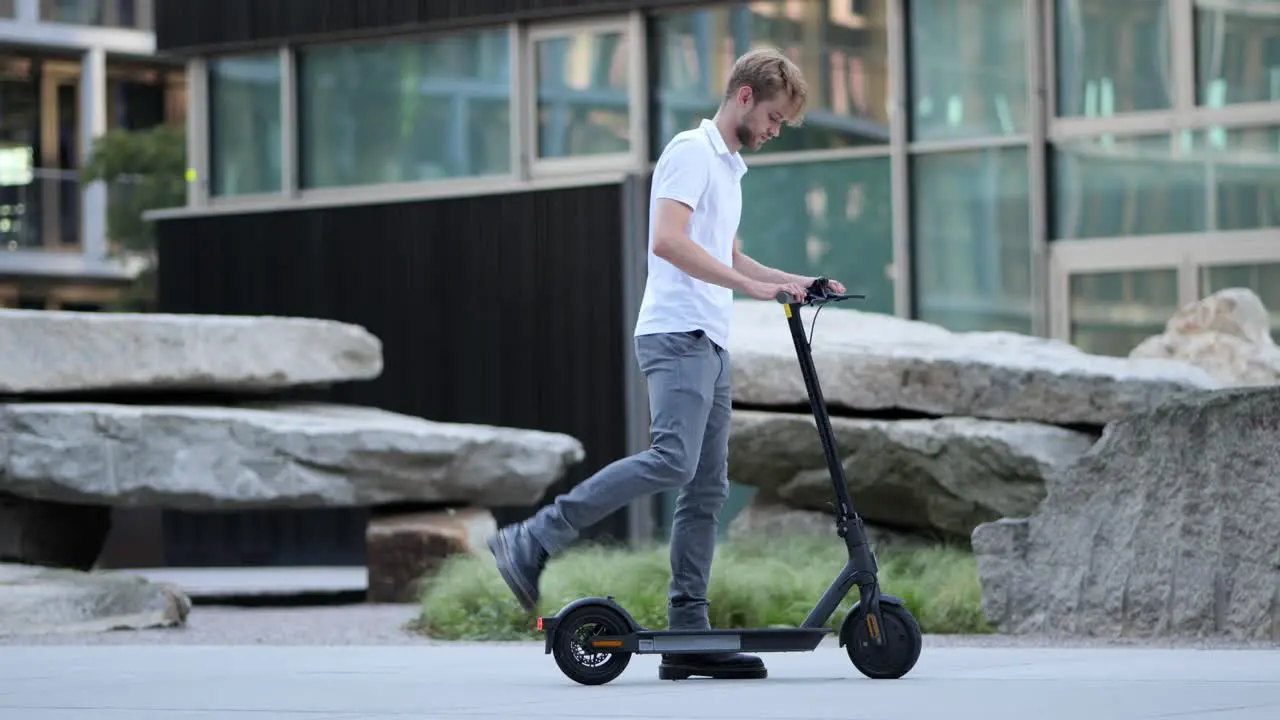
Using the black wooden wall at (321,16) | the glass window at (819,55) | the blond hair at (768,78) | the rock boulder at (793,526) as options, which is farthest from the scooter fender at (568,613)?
Result: the black wooden wall at (321,16)

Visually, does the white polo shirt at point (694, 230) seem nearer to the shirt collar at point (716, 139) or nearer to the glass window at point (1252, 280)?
the shirt collar at point (716, 139)

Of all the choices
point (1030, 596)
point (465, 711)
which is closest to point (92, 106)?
point (1030, 596)

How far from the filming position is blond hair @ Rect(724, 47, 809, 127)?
5938 mm

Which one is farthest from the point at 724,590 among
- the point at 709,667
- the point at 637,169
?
the point at 637,169

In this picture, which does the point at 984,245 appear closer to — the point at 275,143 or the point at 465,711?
the point at 275,143

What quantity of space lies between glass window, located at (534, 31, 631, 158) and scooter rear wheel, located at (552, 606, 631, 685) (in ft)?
37.8

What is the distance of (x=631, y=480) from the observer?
18.7ft

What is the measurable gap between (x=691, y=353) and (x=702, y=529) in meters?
0.54

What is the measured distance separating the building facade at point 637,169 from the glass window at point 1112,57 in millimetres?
19

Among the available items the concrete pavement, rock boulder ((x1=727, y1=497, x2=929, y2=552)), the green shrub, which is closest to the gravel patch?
the green shrub

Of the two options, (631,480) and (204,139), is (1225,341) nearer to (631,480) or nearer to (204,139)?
(631,480)

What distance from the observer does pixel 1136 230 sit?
49.0 feet

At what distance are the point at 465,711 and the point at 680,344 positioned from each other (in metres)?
1.30

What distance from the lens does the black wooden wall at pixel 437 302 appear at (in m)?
16.8
